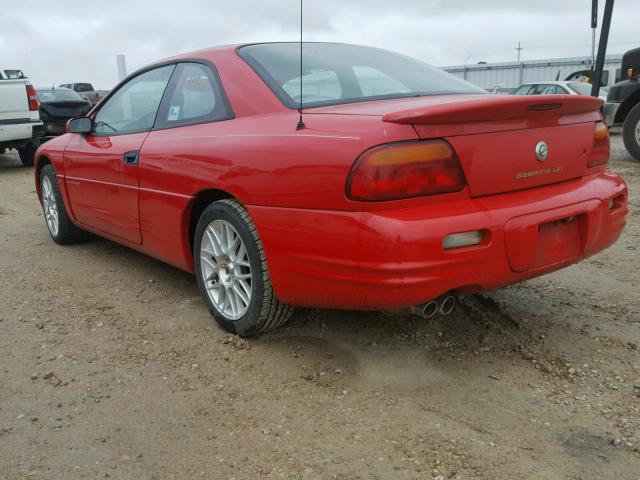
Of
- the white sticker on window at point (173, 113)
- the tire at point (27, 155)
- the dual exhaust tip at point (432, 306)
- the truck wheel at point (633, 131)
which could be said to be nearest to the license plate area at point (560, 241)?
the dual exhaust tip at point (432, 306)

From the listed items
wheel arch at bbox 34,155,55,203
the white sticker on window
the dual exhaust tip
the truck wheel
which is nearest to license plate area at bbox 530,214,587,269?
the dual exhaust tip

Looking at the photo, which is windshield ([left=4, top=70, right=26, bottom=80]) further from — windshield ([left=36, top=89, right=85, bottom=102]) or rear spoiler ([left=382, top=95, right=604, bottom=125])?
rear spoiler ([left=382, top=95, right=604, bottom=125])

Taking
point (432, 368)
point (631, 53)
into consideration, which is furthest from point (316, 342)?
point (631, 53)

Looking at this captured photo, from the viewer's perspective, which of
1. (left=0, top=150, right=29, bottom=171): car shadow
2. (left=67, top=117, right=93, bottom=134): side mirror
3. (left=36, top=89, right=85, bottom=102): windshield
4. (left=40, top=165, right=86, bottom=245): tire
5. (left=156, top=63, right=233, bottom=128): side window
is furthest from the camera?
(left=36, top=89, right=85, bottom=102): windshield

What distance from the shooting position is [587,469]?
1965mm

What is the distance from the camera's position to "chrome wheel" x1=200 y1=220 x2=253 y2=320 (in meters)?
2.91

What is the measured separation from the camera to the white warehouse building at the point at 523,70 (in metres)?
23.0

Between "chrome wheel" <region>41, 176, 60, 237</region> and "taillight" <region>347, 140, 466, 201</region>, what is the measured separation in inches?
134

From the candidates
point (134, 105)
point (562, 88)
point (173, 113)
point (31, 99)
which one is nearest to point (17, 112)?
point (31, 99)

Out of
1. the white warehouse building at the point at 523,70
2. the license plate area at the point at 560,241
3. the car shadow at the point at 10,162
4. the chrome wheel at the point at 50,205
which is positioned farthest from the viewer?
the white warehouse building at the point at 523,70

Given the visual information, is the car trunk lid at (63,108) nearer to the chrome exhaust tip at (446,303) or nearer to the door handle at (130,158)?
the door handle at (130,158)

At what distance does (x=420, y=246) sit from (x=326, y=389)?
29.5 inches

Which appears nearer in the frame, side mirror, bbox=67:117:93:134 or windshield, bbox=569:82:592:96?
side mirror, bbox=67:117:93:134

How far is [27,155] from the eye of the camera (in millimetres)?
11422
